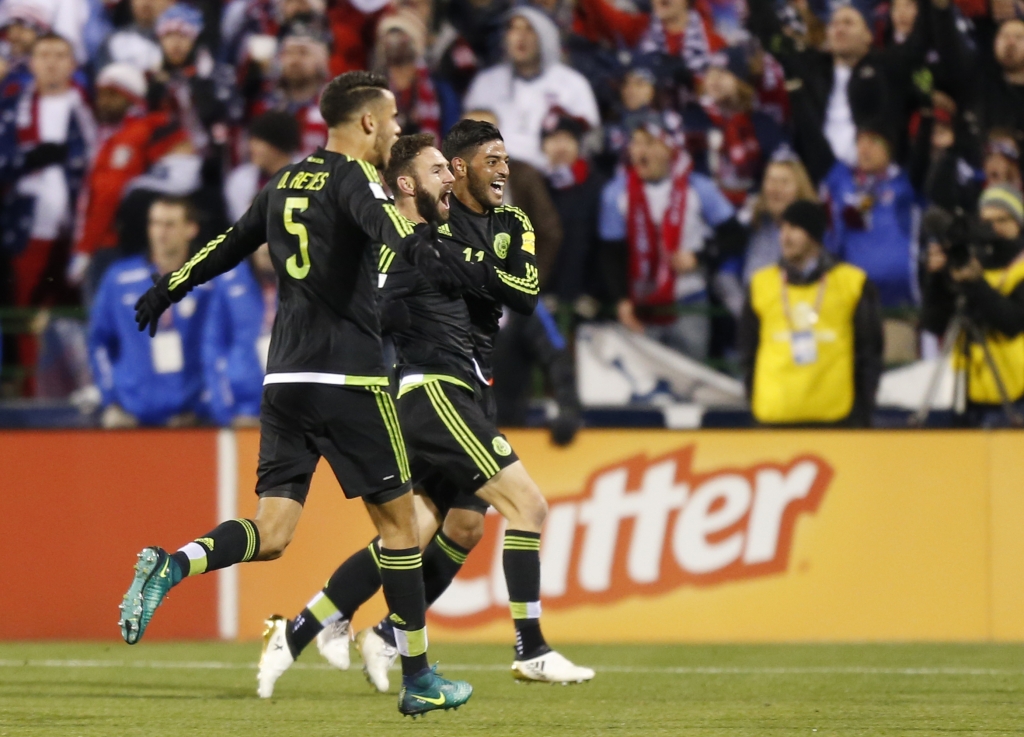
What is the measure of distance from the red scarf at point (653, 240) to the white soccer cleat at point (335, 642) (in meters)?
3.85

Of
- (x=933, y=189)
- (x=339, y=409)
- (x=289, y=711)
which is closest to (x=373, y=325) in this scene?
(x=339, y=409)

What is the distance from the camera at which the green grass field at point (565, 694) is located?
5.62 m

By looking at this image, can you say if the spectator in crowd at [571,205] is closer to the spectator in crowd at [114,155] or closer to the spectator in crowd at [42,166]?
the spectator in crowd at [114,155]

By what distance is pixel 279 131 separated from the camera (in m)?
9.92

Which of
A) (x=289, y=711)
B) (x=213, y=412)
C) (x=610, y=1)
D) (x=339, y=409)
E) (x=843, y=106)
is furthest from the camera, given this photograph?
(x=610, y=1)

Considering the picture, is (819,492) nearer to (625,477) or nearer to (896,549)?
(896,549)

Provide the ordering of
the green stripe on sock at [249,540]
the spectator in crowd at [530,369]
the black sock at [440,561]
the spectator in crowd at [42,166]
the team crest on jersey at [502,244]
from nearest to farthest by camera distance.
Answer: the green stripe on sock at [249,540] → the team crest on jersey at [502,244] → the black sock at [440,561] → the spectator in crowd at [530,369] → the spectator in crowd at [42,166]

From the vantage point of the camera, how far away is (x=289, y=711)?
6145 mm

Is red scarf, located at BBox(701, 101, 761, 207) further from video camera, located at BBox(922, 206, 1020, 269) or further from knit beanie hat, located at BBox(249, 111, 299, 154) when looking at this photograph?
knit beanie hat, located at BBox(249, 111, 299, 154)

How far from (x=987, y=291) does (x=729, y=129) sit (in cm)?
227

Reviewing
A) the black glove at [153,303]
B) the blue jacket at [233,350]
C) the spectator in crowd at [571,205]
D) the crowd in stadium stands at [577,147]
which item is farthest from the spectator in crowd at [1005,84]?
the black glove at [153,303]

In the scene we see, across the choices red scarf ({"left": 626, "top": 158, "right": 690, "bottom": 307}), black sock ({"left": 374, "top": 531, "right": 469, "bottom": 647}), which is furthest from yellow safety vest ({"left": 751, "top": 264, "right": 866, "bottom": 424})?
black sock ({"left": 374, "top": 531, "right": 469, "bottom": 647})

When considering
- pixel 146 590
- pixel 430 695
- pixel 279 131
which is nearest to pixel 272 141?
pixel 279 131

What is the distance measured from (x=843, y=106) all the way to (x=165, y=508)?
484 centimetres
